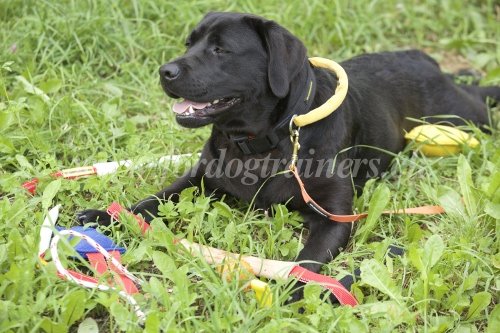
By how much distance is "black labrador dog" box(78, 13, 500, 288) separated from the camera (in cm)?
296

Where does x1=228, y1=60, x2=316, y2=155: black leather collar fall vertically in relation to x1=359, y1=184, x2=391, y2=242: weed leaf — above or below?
above

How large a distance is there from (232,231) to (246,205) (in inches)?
18.0

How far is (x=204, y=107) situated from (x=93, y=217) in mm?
720

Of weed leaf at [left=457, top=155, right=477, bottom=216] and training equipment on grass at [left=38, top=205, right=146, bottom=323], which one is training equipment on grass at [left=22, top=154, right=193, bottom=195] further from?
weed leaf at [left=457, top=155, right=477, bottom=216]

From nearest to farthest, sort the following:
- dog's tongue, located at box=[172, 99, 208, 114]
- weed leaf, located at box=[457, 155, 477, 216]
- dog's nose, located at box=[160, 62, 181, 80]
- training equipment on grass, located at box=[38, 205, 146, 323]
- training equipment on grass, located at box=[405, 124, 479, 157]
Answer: training equipment on grass, located at box=[38, 205, 146, 323] < dog's nose, located at box=[160, 62, 181, 80] < dog's tongue, located at box=[172, 99, 208, 114] < weed leaf, located at box=[457, 155, 477, 216] < training equipment on grass, located at box=[405, 124, 479, 157]

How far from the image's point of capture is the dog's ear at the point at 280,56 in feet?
9.66

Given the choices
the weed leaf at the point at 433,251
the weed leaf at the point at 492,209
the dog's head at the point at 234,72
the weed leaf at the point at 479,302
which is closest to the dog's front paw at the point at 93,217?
the dog's head at the point at 234,72

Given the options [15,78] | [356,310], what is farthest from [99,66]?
[356,310]

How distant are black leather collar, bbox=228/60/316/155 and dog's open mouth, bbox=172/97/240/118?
20 cm

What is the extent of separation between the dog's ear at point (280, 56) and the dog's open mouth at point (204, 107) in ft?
0.71

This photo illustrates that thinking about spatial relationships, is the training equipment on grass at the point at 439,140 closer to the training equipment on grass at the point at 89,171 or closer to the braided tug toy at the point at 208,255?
the braided tug toy at the point at 208,255

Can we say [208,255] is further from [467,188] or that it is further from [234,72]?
[467,188]

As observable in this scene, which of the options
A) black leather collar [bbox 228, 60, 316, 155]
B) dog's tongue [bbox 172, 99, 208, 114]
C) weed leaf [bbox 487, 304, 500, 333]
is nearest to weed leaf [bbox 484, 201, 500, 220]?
weed leaf [bbox 487, 304, 500, 333]

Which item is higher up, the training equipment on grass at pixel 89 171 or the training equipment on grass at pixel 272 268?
the training equipment on grass at pixel 272 268
